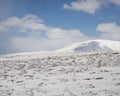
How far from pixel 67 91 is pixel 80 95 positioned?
1.84 meters

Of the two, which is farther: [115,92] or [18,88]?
[18,88]

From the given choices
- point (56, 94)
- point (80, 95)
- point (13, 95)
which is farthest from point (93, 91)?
point (13, 95)

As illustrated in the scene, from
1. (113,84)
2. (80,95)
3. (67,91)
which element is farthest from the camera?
(113,84)

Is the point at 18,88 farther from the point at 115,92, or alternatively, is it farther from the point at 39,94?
the point at 115,92

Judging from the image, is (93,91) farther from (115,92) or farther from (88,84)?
(88,84)

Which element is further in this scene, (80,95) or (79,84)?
(79,84)

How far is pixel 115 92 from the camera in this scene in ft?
64.1

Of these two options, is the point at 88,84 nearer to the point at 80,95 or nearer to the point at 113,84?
the point at 113,84

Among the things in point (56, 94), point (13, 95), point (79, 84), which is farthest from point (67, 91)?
point (13, 95)

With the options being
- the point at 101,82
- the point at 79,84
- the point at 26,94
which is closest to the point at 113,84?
the point at 101,82

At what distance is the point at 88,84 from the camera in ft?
77.2

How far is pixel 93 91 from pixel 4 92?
7999mm

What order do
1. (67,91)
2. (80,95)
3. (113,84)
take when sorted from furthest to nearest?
(113,84)
(67,91)
(80,95)

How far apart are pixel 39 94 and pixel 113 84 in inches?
290
